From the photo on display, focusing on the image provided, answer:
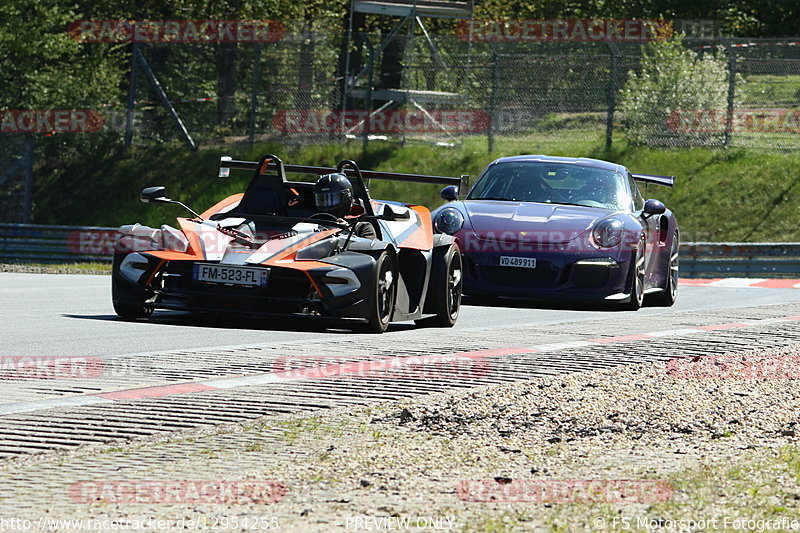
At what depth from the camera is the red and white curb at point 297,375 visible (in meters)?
6.77

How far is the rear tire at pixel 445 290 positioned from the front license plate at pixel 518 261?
1.51 m

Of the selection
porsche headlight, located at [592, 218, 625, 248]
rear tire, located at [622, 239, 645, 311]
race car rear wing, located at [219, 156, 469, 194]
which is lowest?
rear tire, located at [622, 239, 645, 311]

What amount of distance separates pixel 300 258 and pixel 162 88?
22025 millimetres

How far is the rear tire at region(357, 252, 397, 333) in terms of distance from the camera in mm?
10539

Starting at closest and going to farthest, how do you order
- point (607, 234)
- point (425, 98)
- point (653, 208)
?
point (607, 234) < point (653, 208) < point (425, 98)

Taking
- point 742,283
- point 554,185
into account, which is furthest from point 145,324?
point 742,283

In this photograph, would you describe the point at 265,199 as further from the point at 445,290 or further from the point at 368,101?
the point at 368,101

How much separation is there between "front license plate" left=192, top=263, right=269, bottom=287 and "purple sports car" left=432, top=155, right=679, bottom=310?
3.66m

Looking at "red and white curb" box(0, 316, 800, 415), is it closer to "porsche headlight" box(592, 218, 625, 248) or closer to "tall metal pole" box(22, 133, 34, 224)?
"porsche headlight" box(592, 218, 625, 248)

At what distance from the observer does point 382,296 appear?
1082 cm

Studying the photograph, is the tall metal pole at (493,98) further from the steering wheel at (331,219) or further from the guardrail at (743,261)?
the steering wheel at (331,219)

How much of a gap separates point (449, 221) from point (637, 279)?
1.95 meters

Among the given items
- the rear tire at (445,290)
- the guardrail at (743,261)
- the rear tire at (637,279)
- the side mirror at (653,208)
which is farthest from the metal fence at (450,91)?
the rear tire at (445,290)

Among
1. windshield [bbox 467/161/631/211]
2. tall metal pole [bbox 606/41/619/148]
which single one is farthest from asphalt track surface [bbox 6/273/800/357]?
tall metal pole [bbox 606/41/619/148]
